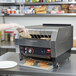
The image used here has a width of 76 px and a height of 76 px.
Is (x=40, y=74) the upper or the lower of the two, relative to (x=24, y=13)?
lower

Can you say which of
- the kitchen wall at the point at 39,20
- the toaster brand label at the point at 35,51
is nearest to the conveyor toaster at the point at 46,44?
the toaster brand label at the point at 35,51

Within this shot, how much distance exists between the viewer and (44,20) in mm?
3779

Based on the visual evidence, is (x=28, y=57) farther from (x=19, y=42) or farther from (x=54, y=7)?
(x=54, y=7)

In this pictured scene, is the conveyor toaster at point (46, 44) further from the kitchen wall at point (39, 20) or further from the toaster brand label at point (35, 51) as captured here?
the kitchen wall at point (39, 20)

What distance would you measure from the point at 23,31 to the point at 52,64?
40 cm

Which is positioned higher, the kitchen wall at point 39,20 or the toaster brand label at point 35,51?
the kitchen wall at point 39,20

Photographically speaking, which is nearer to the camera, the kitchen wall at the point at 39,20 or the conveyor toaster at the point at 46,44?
the conveyor toaster at the point at 46,44

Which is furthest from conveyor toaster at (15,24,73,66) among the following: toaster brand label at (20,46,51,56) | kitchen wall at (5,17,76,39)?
kitchen wall at (5,17,76,39)

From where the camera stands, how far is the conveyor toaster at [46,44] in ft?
4.65

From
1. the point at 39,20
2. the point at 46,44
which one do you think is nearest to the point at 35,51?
the point at 46,44

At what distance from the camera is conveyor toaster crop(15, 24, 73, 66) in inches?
55.8

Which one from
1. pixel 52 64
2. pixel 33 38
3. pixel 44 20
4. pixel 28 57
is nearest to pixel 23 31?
pixel 33 38

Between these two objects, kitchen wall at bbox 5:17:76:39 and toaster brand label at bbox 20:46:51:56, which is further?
kitchen wall at bbox 5:17:76:39

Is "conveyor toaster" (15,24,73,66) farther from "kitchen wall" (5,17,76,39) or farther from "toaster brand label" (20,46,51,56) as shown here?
"kitchen wall" (5,17,76,39)
